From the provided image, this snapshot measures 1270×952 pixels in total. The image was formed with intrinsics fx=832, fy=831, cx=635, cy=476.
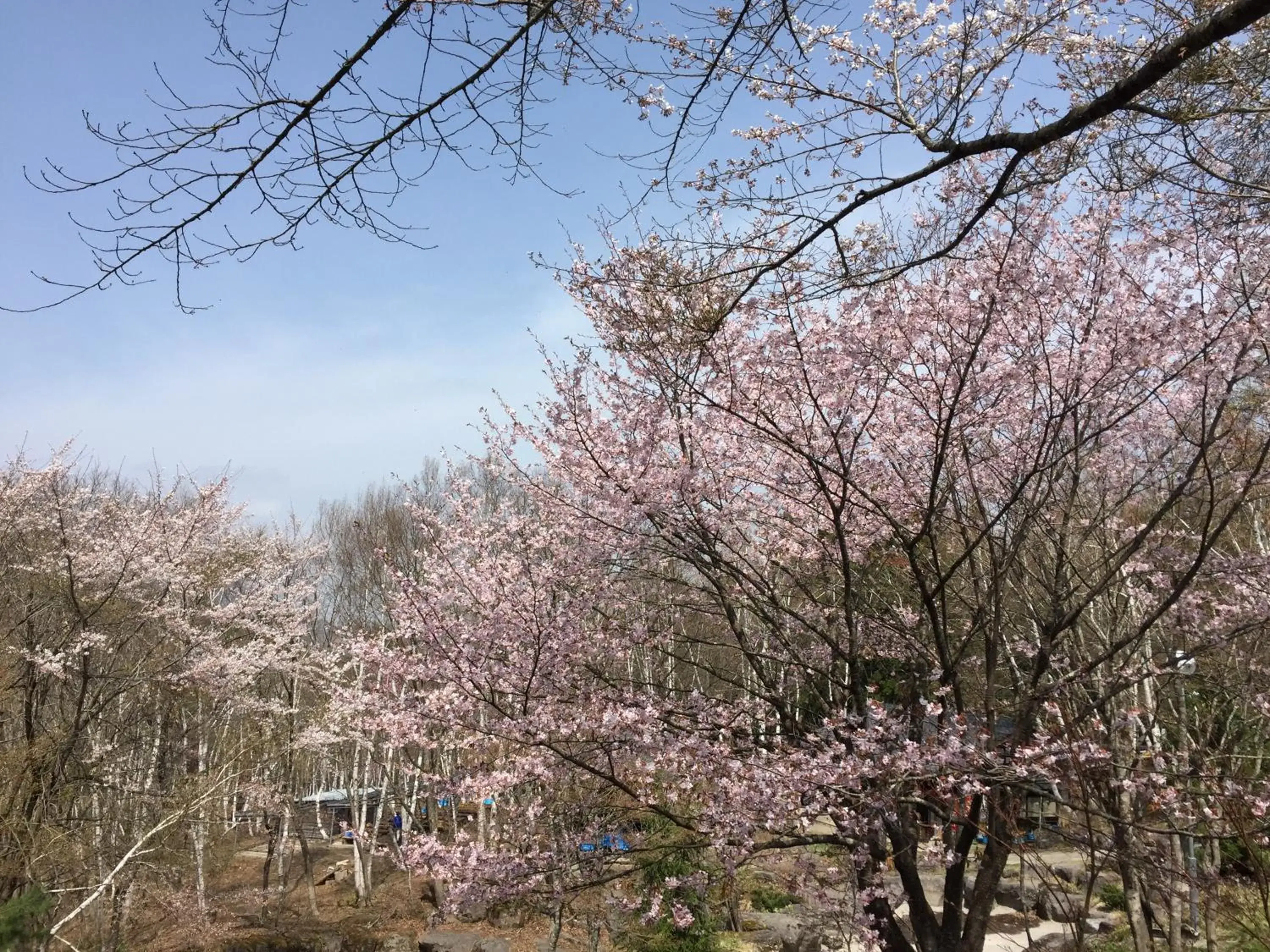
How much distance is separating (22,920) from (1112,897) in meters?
12.7

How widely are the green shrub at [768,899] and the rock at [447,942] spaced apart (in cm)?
447

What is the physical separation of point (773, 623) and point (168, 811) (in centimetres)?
905

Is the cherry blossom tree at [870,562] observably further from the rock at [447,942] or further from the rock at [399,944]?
the rock at [399,944]

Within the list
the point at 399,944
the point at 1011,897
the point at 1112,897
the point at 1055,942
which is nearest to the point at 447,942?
the point at 399,944

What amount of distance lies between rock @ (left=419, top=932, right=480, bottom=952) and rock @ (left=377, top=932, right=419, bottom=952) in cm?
40

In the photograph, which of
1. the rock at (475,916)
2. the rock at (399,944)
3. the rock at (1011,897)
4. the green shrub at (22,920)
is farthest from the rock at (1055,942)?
the rock at (399,944)

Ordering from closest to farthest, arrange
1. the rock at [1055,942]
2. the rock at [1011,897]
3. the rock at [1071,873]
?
the rock at [1055,942]
the rock at [1011,897]
the rock at [1071,873]

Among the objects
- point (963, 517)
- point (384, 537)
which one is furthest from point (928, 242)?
point (384, 537)

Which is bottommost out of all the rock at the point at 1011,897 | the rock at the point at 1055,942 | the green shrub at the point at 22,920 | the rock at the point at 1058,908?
the rock at the point at 1011,897

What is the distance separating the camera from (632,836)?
7027 mm

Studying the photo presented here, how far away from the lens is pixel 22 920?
3.79 m

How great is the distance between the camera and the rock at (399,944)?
41.2 ft

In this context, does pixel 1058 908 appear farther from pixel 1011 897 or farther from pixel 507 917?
pixel 507 917

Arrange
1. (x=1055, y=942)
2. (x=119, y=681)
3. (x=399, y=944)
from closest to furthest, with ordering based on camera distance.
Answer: (x=1055, y=942)
(x=119, y=681)
(x=399, y=944)
